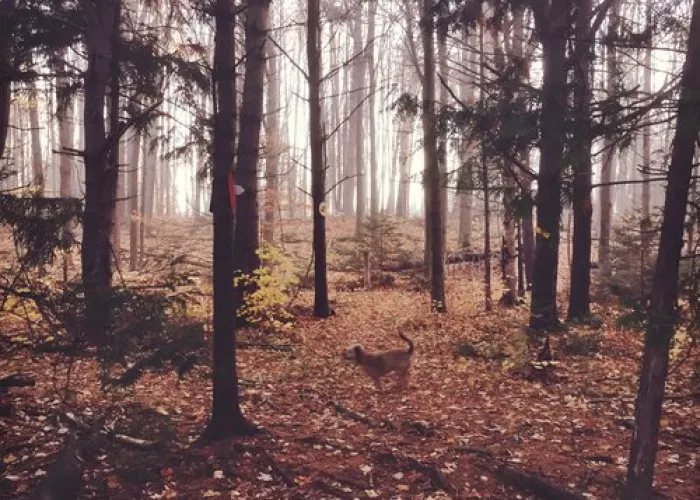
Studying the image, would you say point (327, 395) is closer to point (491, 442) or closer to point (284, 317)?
point (491, 442)

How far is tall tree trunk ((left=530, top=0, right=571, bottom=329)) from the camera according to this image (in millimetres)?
6035

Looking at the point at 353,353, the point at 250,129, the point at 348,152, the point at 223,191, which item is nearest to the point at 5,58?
the point at 223,191

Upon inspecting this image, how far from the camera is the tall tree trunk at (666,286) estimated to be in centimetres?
404

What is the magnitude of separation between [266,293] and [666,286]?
7032 millimetres

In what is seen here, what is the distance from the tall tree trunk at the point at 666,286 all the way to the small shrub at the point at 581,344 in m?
4.75

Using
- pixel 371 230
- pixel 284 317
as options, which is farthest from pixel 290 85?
pixel 284 317

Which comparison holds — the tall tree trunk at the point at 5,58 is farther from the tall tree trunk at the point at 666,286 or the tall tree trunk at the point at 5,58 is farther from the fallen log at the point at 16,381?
the tall tree trunk at the point at 666,286

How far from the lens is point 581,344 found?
9078 mm

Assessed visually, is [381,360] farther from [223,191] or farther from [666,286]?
A: [666,286]

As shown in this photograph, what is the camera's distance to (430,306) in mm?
13477

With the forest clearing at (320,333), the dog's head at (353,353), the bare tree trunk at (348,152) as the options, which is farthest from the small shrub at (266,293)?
the bare tree trunk at (348,152)

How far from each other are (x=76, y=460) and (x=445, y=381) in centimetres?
499

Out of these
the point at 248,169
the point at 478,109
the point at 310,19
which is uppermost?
the point at 310,19

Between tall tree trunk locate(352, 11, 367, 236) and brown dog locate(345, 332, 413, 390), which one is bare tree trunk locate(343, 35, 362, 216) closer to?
tall tree trunk locate(352, 11, 367, 236)
